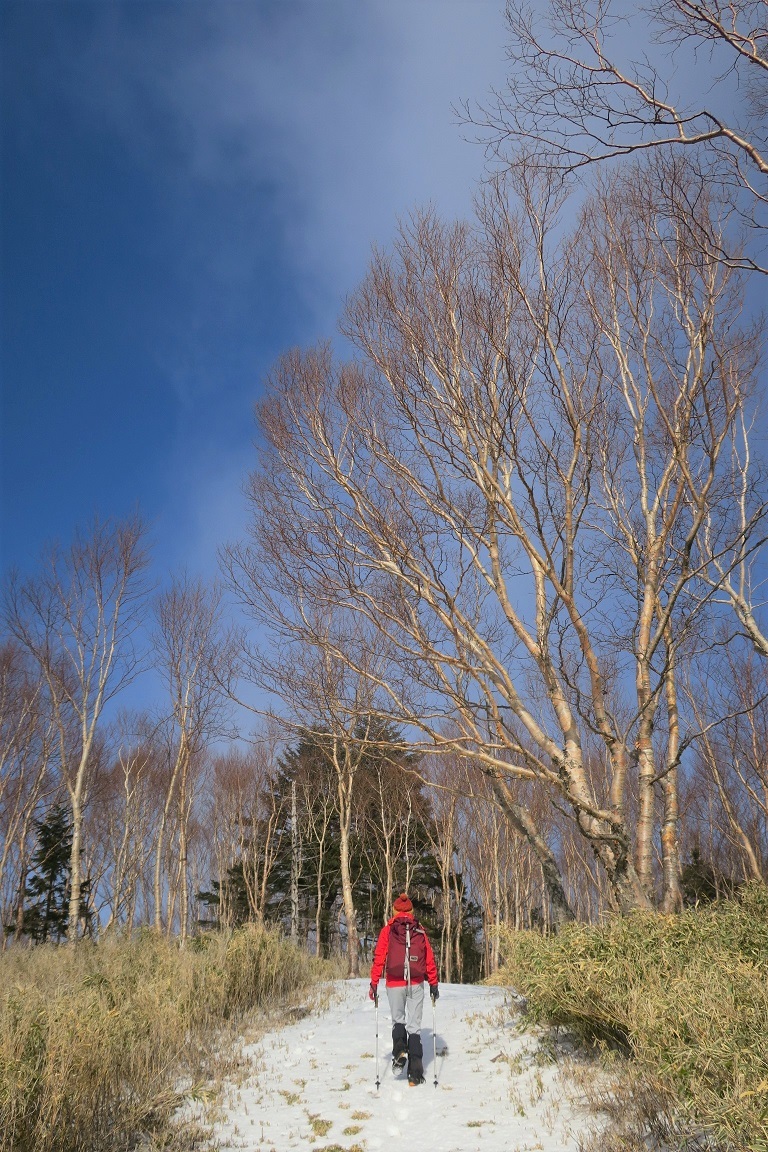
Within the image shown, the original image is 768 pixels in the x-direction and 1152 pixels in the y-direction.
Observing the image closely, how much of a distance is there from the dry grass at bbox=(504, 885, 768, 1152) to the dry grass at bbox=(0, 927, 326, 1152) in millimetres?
2920

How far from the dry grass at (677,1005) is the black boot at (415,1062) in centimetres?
102

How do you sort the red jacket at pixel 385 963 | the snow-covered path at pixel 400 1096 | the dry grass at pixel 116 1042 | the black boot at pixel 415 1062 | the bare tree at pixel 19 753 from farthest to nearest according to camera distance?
the bare tree at pixel 19 753 < the red jacket at pixel 385 963 < the black boot at pixel 415 1062 < the snow-covered path at pixel 400 1096 < the dry grass at pixel 116 1042

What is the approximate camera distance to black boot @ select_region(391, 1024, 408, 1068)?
238 inches

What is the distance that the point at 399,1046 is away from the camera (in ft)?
19.9

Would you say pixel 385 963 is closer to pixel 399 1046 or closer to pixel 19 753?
pixel 399 1046

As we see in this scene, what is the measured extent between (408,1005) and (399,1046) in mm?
336

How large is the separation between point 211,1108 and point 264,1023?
325cm

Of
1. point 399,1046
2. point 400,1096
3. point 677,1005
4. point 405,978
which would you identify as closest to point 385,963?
point 405,978

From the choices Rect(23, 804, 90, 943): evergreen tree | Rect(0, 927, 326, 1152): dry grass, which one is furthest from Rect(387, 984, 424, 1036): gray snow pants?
Rect(23, 804, 90, 943): evergreen tree

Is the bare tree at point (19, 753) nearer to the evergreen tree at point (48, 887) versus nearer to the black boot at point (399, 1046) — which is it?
the evergreen tree at point (48, 887)

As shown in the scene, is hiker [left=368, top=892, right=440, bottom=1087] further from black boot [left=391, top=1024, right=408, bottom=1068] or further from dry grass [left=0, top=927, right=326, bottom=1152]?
dry grass [left=0, top=927, right=326, bottom=1152]

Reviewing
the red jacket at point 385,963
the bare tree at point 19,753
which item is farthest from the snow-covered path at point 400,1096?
the bare tree at point 19,753

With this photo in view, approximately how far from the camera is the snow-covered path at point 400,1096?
14.9 ft

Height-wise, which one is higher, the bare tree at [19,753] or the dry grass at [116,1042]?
the bare tree at [19,753]
